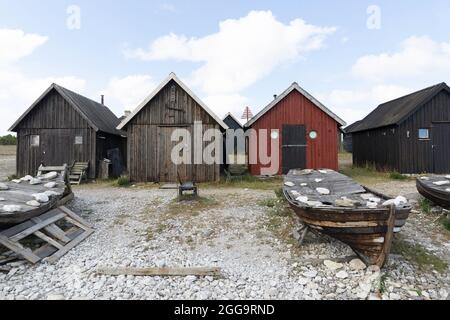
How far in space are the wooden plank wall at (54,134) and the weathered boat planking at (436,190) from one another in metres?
14.3

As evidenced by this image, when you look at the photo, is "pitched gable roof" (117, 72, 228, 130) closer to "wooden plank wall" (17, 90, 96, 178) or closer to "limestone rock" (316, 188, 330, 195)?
"wooden plank wall" (17, 90, 96, 178)

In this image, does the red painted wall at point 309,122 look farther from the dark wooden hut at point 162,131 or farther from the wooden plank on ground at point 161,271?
the wooden plank on ground at point 161,271

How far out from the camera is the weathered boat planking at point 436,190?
689cm

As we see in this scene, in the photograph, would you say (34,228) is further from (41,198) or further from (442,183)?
(442,183)

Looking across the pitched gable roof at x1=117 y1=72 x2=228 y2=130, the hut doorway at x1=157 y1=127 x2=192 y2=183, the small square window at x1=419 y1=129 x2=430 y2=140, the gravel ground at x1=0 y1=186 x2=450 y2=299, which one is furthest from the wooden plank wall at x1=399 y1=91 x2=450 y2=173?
the hut doorway at x1=157 y1=127 x2=192 y2=183

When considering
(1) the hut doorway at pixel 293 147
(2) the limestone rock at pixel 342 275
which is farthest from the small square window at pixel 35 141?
(2) the limestone rock at pixel 342 275

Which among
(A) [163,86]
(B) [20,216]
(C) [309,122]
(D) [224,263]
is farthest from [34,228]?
(C) [309,122]

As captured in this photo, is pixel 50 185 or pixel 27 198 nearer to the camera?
pixel 27 198

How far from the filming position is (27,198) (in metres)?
6.00

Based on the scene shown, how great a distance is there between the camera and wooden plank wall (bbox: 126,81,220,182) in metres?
13.0

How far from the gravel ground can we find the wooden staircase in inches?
268

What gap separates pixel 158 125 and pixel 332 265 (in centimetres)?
1031
